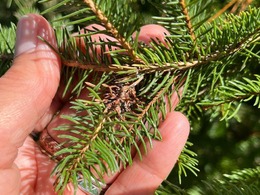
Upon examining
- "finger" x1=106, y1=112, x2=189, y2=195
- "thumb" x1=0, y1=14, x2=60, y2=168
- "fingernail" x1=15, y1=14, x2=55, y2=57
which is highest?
"fingernail" x1=15, y1=14, x2=55, y2=57

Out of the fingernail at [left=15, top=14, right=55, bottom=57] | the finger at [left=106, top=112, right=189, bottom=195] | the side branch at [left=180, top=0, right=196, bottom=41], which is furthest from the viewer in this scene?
the finger at [left=106, top=112, right=189, bottom=195]

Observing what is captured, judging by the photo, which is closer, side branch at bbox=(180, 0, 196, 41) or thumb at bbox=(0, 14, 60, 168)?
side branch at bbox=(180, 0, 196, 41)

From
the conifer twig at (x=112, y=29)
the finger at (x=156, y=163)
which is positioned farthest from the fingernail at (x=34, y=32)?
the finger at (x=156, y=163)

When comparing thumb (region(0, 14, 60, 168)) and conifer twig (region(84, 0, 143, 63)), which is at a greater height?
conifer twig (region(84, 0, 143, 63))

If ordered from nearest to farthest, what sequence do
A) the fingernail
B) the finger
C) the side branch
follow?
the side branch → the fingernail → the finger

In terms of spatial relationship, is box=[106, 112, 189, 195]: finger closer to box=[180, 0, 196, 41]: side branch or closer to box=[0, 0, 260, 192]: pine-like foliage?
box=[0, 0, 260, 192]: pine-like foliage

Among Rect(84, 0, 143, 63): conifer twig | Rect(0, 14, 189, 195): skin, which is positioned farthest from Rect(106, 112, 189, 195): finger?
Rect(84, 0, 143, 63): conifer twig

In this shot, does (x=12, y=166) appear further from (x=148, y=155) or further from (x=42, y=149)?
(x=148, y=155)

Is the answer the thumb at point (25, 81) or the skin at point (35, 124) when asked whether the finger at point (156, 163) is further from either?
the thumb at point (25, 81)

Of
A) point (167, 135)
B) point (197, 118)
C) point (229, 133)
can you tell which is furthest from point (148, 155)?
point (229, 133)
